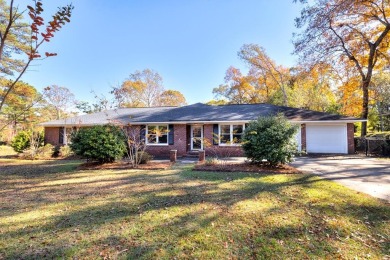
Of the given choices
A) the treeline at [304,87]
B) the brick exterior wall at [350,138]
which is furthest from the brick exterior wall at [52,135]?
the brick exterior wall at [350,138]

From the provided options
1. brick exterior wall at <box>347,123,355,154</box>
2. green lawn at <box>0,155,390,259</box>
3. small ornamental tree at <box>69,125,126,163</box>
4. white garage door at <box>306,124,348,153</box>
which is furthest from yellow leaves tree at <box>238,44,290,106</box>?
green lawn at <box>0,155,390,259</box>

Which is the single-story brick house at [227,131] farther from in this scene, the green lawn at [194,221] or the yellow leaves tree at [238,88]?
the yellow leaves tree at [238,88]

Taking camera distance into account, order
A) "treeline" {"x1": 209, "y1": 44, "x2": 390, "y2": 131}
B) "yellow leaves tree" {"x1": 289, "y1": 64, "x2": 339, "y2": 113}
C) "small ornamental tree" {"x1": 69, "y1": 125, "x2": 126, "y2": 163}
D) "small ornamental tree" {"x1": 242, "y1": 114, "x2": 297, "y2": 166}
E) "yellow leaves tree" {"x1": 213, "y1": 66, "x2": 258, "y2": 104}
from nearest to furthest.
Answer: "small ornamental tree" {"x1": 242, "y1": 114, "x2": 297, "y2": 166}, "small ornamental tree" {"x1": 69, "y1": 125, "x2": 126, "y2": 163}, "treeline" {"x1": 209, "y1": 44, "x2": 390, "y2": 131}, "yellow leaves tree" {"x1": 289, "y1": 64, "x2": 339, "y2": 113}, "yellow leaves tree" {"x1": 213, "y1": 66, "x2": 258, "y2": 104}

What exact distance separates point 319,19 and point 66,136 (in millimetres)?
20456

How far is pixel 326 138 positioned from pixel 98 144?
15.9m

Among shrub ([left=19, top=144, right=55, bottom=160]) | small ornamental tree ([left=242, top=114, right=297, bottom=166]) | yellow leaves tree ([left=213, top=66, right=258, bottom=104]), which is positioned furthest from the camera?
yellow leaves tree ([left=213, top=66, right=258, bottom=104])

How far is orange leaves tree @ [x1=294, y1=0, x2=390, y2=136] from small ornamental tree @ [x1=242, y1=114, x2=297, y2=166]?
8493 mm

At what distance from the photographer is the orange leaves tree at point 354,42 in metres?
15.0

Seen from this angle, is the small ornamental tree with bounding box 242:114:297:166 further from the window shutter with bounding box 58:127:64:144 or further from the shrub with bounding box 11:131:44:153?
the shrub with bounding box 11:131:44:153

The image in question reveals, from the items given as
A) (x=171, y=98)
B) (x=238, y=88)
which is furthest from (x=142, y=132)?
(x=238, y=88)

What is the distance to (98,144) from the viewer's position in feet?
35.6

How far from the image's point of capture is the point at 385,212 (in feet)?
15.0

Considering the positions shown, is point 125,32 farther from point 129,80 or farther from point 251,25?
point 129,80

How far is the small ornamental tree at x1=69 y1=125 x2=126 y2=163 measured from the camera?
10.8 meters
